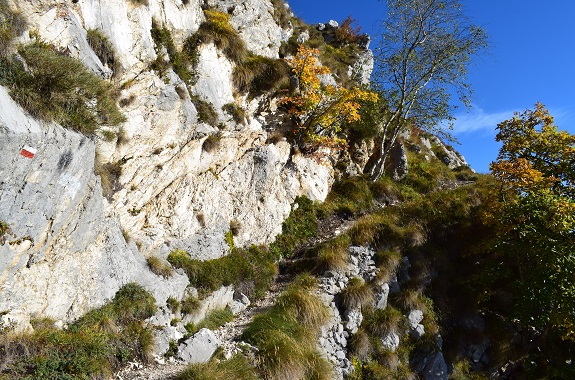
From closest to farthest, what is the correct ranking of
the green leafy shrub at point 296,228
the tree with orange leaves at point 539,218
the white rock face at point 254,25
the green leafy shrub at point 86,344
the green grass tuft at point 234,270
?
the green leafy shrub at point 86,344, the tree with orange leaves at point 539,218, the green grass tuft at point 234,270, the green leafy shrub at point 296,228, the white rock face at point 254,25

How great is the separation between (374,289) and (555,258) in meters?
4.97

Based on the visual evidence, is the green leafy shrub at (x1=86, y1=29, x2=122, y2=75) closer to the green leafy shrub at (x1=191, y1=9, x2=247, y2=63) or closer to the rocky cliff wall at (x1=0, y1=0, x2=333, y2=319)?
the rocky cliff wall at (x1=0, y1=0, x2=333, y2=319)

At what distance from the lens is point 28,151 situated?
6.38m

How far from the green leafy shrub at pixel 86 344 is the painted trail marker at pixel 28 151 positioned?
10.2 ft

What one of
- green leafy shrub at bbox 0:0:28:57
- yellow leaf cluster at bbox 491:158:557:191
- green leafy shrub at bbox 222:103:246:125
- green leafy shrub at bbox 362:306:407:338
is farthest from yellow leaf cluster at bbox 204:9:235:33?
green leafy shrub at bbox 362:306:407:338

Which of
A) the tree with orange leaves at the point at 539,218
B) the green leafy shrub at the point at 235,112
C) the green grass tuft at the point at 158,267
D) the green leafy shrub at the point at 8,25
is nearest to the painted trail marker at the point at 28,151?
the green leafy shrub at the point at 8,25

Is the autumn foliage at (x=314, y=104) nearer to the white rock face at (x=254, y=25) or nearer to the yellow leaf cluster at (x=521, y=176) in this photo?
the white rock face at (x=254, y=25)

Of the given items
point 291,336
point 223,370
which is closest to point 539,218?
point 291,336

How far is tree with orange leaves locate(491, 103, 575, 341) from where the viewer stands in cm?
916

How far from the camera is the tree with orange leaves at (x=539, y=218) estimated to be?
9.16 metres

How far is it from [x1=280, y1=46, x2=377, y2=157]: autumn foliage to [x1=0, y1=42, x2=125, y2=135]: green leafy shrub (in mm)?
8861

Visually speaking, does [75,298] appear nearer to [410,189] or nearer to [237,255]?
[237,255]

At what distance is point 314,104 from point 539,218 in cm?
958

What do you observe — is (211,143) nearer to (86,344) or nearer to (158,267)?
(158,267)
